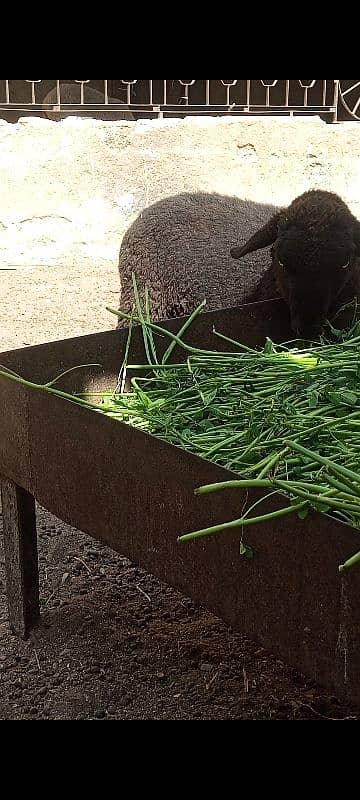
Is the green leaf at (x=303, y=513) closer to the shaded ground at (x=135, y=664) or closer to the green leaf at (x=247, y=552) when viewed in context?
the green leaf at (x=247, y=552)

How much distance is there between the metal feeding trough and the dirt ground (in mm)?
227

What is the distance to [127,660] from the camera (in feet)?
11.7

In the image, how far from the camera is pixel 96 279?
8.54 meters

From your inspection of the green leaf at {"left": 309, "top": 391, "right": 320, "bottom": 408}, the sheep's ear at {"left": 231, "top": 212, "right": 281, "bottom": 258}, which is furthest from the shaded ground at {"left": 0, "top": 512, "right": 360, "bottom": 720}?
the sheep's ear at {"left": 231, "top": 212, "right": 281, "bottom": 258}

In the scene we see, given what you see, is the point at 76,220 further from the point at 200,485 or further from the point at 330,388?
the point at 200,485

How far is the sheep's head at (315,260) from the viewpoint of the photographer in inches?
163

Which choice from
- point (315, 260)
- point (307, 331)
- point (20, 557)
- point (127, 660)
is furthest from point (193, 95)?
point (127, 660)

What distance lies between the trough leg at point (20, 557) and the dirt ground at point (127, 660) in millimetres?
90

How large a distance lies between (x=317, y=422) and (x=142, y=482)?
0.54m

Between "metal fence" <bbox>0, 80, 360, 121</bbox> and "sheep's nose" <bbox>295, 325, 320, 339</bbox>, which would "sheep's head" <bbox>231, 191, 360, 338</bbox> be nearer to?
"sheep's nose" <bbox>295, 325, 320, 339</bbox>

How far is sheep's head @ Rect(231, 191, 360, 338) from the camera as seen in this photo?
13.6 feet

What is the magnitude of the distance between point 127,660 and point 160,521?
1159 mm

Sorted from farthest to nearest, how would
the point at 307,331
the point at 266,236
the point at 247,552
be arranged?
1. the point at 266,236
2. the point at 307,331
3. the point at 247,552

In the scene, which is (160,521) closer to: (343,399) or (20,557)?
(343,399)
